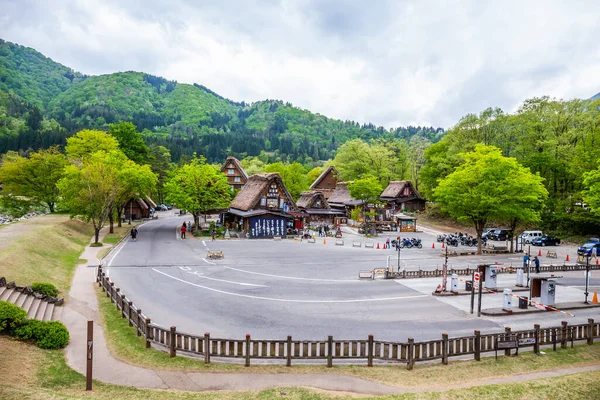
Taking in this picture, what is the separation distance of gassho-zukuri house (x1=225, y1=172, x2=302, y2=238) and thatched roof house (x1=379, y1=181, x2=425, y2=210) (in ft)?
78.0

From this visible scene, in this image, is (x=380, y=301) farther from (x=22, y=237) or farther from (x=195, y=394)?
(x=22, y=237)

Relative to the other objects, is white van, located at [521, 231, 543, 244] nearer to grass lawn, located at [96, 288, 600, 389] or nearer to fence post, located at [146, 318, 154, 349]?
grass lawn, located at [96, 288, 600, 389]

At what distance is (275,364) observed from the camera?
1288 centimetres

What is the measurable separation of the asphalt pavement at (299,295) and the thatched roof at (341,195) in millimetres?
37054

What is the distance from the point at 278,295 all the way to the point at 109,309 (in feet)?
27.9

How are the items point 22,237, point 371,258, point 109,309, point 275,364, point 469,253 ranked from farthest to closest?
point 469,253 < point 371,258 < point 22,237 < point 109,309 < point 275,364

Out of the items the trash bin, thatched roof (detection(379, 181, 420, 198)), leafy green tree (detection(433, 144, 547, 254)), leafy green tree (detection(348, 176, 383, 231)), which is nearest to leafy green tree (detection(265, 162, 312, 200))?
thatched roof (detection(379, 181, 420, 198))

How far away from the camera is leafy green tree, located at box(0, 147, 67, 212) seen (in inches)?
2051

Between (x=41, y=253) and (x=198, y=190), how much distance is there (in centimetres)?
2514

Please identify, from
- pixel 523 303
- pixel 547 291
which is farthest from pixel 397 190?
pixel 523 303

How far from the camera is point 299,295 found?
22047mm

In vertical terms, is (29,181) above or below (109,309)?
above

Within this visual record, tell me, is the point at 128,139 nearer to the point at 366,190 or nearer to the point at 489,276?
the point at 366,190

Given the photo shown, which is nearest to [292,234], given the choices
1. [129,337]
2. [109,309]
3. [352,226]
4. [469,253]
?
[352,226]
